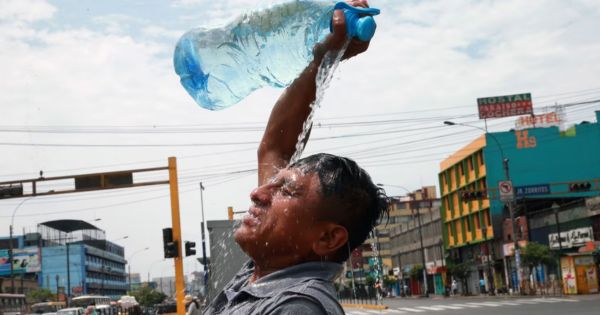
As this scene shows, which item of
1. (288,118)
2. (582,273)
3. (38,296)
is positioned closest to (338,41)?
(288,118)

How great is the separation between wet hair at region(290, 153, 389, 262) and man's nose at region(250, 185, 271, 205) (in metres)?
0.10

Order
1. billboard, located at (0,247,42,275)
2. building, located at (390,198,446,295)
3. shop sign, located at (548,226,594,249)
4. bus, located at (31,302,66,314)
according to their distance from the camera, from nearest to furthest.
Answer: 1. shop sign, located at (548,226,594,249)
2. bus, located at (31,302,66,314)
3. building, located at (390,198,446,295)
4. billboard, located at (0,247,42,275)

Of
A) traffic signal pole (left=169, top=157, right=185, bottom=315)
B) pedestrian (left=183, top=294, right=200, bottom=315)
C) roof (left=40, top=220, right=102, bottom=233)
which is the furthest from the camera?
roof (left=40, top=220, right=102, bottom=233)

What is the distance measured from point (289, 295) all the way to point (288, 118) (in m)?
0.99

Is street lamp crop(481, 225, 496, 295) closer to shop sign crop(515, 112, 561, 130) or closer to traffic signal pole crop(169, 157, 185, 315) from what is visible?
shop sign crop(515, 112, 561, 130)

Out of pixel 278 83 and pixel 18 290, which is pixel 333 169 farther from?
pixel 18 290

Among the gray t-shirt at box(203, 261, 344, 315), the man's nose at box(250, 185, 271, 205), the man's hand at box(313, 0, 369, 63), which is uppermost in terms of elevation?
the man's hand at box(313, 0, 369, 63)

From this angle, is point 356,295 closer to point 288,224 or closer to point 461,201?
point 288,224

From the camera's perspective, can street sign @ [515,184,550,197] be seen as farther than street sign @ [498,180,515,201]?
Yes

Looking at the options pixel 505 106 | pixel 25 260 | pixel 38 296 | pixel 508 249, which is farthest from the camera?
pixel 38 296

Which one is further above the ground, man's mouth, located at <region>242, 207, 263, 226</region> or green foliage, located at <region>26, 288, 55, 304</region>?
man's mouth, located at <region>242, 207, 263, 226</region>

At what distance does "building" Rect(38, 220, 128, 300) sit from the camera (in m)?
106

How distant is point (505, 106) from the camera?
198 feet

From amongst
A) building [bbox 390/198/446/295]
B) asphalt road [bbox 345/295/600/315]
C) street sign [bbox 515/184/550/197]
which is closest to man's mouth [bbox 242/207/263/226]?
asphalt road [bbox 345/295/600/315]
